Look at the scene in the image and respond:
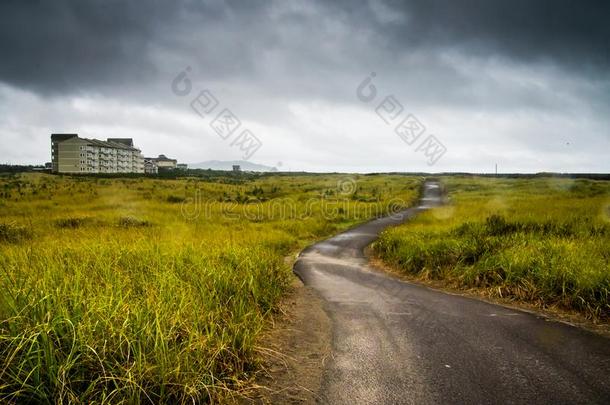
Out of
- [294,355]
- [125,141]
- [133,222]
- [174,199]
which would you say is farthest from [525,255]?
[125,141]

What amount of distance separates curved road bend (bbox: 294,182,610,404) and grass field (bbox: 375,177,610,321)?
107cm

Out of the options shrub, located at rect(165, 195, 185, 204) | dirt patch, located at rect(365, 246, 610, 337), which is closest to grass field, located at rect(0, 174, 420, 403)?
dirt patch, located at rect(365, 246, 610, 337)

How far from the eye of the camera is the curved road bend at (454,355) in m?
4.06

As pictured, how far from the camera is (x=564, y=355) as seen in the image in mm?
5039

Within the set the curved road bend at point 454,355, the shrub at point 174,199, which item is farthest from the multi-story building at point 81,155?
the curved road bend at point 454,355

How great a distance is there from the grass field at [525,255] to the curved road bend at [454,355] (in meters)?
1.07

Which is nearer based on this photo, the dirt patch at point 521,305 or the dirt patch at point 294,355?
the dirt patch at point 294,355

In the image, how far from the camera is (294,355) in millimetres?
5156

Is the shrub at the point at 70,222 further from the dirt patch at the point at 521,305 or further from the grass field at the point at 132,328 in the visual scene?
the dirt patch at the point at 521,305

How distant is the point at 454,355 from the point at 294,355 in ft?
7.38

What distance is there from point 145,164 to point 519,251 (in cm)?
14263

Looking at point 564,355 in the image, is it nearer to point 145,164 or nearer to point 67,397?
point 67,397

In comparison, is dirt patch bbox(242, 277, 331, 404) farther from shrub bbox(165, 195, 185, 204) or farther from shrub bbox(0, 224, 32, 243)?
shrub bbox(165, 195, 185, 204)

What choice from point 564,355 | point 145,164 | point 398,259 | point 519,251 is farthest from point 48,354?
point 145,164
